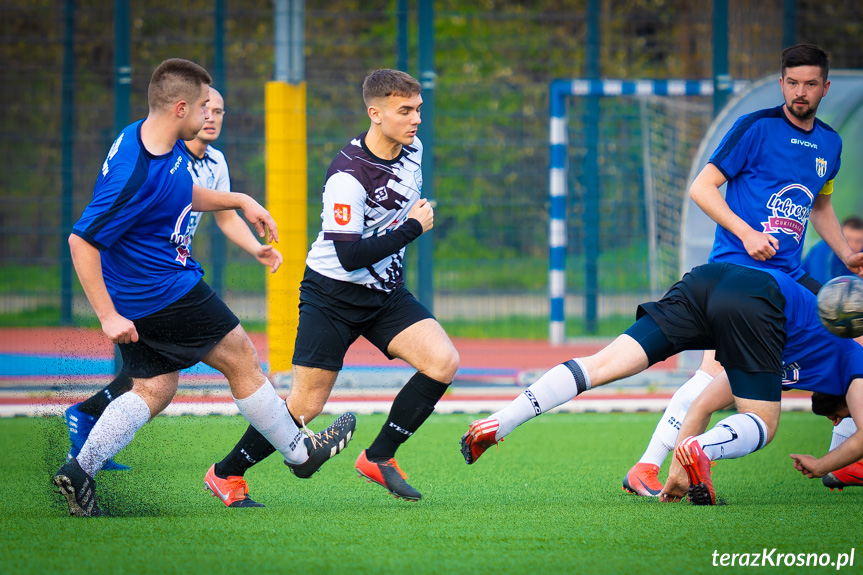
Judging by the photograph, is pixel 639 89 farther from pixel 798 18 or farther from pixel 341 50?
pixel 341 50

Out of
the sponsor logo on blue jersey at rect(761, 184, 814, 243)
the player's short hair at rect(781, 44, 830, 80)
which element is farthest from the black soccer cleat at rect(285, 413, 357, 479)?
the player's short hair at rect(781, 44, 830, 80)

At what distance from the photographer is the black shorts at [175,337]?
3.95 meters

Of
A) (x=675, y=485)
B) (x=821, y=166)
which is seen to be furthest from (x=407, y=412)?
(x=821, y=166)

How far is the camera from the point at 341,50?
1086 centimetres

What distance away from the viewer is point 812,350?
414 cm

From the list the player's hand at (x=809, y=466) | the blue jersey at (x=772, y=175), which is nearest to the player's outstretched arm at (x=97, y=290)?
the blue jersey at (x=772, y=175)

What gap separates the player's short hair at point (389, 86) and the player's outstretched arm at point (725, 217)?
1402 millimetres

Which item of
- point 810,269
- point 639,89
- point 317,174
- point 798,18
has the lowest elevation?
point 810,269

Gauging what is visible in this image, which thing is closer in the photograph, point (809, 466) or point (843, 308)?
point (843, 308)

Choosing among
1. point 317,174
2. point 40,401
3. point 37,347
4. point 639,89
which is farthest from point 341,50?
point 40,401

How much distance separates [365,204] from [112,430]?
1509 millimetres

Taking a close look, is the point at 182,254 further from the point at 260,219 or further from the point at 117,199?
the point at 117,199

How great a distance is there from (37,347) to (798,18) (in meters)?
8.57

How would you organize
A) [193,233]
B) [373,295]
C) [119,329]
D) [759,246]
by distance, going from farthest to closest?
1. [193,233]
2. [373,295]
3. [759,246]
4. [119,329]
